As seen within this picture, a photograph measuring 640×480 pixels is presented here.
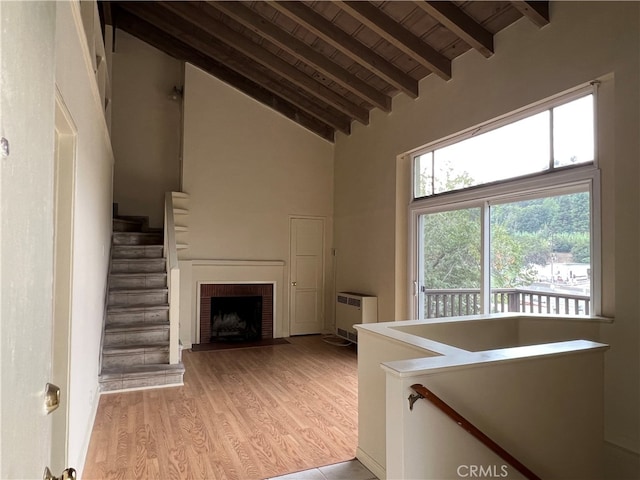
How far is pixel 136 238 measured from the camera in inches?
234

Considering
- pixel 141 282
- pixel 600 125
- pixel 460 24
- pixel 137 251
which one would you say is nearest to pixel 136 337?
pixel 141 282

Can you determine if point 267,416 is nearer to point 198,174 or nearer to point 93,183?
point 93,183

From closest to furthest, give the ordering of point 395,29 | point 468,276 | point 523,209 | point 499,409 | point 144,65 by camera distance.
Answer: point 499,409 → point 523,209 → point 395,29 → point 468,276 → point 144,65

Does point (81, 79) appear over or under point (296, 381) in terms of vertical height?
over

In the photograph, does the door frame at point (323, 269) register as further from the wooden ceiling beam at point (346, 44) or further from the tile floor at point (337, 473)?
the tile floor at point (337, 473)

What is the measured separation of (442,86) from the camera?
14.6 feet

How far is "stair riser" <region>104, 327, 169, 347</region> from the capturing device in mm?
4508

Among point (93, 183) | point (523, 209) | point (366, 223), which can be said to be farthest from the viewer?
point (366, 223)

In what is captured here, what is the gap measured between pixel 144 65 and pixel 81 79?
486 cm

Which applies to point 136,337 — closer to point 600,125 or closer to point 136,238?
point 136,238

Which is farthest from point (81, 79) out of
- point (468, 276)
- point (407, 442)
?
point (468, 276)

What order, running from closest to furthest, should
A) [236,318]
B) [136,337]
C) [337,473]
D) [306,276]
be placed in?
[337,473] → [136,337] → [236,318] → [306,276]

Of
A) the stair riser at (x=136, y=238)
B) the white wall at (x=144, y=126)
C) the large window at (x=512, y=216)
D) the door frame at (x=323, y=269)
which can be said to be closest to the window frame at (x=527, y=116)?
the large window at (x=512, y=216)

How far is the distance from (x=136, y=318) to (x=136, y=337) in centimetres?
30
